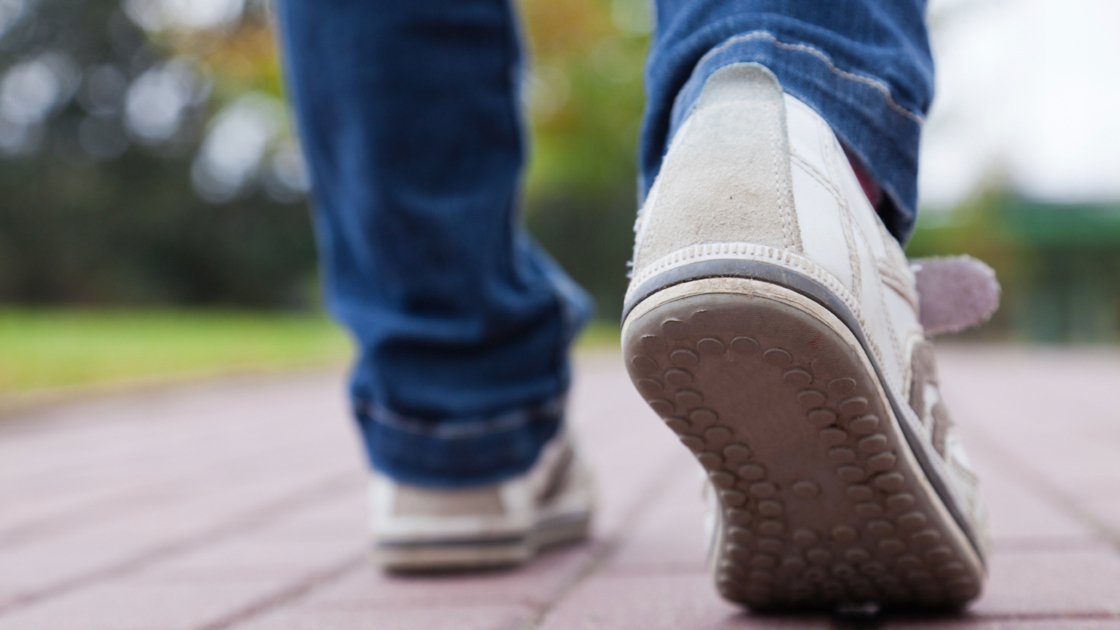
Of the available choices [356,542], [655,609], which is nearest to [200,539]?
[356,542]

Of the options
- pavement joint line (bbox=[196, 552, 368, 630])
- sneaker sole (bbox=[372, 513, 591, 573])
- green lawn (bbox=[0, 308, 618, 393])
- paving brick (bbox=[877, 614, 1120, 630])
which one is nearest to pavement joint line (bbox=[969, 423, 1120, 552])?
paving brick (bbox=[877, 614, 1120, 630])

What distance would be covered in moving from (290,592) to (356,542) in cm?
31

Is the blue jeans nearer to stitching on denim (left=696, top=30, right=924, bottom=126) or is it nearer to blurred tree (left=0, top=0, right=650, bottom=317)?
stitching on denim (left=696, top=30, right=924, bottom=126)

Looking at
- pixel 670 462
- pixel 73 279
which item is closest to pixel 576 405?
pixel 670 462

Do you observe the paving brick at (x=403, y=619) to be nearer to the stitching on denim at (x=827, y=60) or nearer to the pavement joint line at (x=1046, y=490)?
the stitching on denim at (x=827, y=60)

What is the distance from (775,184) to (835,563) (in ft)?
1.06

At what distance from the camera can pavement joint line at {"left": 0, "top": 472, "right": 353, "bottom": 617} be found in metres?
1.20

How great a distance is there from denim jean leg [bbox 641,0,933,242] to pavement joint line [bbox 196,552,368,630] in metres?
0.67

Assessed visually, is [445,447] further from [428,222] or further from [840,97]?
[840,97]

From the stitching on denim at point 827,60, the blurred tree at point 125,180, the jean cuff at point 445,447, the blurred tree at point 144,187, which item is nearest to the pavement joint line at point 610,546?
the jean cuff at point 445,447

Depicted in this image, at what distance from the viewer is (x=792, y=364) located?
628 millimetres

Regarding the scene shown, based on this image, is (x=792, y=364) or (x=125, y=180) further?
(x=125, y=180)

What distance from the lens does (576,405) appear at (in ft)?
12.7

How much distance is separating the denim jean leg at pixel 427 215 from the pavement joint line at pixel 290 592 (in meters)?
0.16
